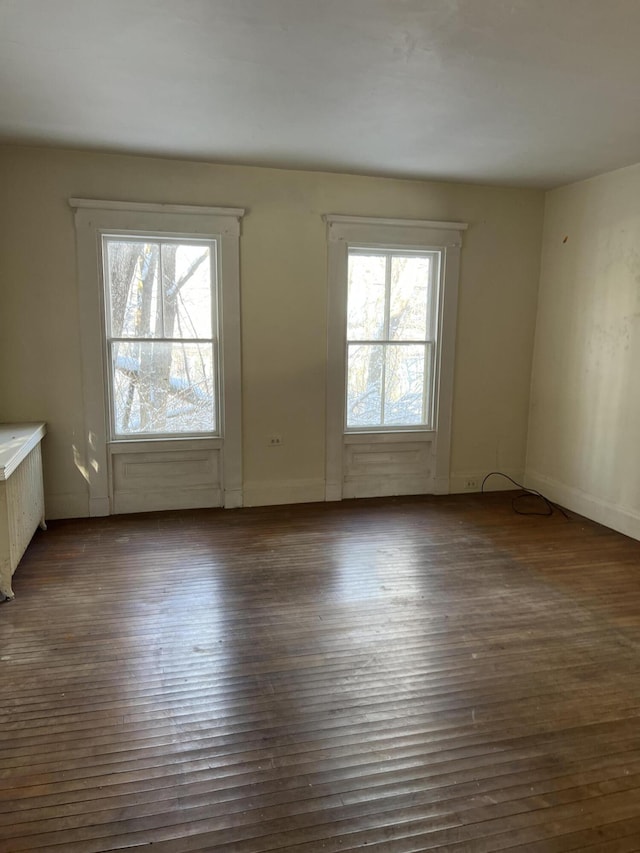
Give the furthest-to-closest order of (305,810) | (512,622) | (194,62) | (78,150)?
(78,150), (512,622), (194,62), (305,810)

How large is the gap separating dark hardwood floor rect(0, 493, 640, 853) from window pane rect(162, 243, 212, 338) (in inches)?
68.5

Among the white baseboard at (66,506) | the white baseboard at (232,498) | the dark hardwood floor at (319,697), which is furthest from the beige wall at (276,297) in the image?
the dark hardwood floor at (319,697)

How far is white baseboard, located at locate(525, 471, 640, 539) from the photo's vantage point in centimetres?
434

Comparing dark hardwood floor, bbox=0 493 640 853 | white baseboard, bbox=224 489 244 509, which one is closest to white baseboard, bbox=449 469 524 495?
dark hardwood floor, bbox=0 493 640 853

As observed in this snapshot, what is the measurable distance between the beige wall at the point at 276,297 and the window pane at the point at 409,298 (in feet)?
1.14

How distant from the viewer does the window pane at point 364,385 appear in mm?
5016

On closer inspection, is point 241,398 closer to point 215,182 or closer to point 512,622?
point 215,182

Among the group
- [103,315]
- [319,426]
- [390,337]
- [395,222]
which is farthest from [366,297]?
[103,315]

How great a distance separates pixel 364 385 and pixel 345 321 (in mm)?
610

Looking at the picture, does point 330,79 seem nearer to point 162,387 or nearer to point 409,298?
point 409,298

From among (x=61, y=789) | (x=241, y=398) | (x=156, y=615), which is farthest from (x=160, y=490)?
(x=61, y=789)

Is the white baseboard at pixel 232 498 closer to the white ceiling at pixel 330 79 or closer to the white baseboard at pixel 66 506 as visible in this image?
the white baseboard at pixel 66 506

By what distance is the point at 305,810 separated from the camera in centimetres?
183

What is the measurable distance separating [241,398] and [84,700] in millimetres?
2779
